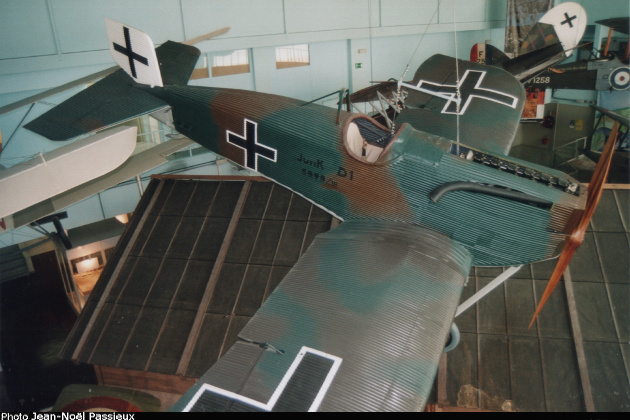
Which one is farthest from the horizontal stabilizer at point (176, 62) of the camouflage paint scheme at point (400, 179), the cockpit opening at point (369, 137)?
the cockpit opening at point (369, 137)

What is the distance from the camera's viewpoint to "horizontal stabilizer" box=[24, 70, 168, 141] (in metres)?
6.16

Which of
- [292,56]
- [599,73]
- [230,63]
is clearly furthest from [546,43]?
[230,63]

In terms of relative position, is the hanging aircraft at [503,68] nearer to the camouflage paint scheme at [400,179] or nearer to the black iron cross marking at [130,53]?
the camouflage paint scheme at [400,179]

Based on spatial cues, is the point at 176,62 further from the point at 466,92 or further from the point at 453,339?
the point at 453,339

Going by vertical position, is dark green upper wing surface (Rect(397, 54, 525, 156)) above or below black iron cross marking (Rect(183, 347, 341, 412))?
above

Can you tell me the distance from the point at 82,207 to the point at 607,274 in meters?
9.13

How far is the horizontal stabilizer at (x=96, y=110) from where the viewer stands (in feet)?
20.2

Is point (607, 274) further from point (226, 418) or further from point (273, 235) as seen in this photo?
point (226, 418)

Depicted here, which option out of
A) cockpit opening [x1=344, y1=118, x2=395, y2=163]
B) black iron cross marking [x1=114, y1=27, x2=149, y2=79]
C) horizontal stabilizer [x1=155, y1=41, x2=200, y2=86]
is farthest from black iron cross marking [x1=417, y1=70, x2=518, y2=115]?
black iron cross marking [x1=114, y1=27, x2=149, y2=79]

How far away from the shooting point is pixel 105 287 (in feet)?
20.8

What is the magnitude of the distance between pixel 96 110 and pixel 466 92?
5.44 m

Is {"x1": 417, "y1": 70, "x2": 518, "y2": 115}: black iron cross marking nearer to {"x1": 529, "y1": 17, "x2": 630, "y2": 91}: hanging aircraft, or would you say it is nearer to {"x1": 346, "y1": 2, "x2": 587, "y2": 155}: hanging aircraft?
{"x1": 346, "y1": 2, "x2": 587, "y2": 155}: hanging aircraft

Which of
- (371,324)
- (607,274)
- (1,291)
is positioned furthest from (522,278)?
(1,291)

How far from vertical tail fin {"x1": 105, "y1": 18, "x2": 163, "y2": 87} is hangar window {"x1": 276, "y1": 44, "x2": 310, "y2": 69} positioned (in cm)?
559
